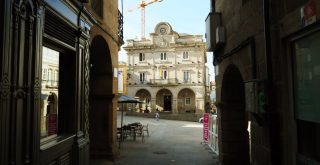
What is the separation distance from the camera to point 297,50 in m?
3.83

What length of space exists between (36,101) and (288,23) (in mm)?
3948

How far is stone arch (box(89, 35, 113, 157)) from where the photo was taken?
31.9 ft

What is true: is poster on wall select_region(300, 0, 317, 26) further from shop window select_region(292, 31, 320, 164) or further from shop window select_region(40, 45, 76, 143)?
shop window select_region(40, 45, 76, 143)

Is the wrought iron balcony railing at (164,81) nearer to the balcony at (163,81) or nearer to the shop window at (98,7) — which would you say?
the balcony at (163,81)

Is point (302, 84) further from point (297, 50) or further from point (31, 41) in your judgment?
point (31, 41)

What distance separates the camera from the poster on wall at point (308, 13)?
3.16m

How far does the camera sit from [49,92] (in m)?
5.66

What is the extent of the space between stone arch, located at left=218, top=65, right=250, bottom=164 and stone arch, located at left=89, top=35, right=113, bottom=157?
4020mm

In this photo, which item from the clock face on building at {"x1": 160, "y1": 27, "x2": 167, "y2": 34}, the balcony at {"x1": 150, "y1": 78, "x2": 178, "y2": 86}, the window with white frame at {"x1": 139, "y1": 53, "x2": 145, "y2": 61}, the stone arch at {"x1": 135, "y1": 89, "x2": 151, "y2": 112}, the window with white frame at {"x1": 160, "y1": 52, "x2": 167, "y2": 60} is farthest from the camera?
the stone arch at {"x1": 135, "y1": 89, "x2": 151, "y2": 112}

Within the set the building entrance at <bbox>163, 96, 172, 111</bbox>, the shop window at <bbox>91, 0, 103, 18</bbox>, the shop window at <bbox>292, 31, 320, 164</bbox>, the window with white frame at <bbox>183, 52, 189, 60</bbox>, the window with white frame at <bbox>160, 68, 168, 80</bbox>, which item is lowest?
the building entrance at <bbox>163, 96, 172, 111</bbox>

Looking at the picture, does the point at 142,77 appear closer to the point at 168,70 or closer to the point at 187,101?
the point at 168,70

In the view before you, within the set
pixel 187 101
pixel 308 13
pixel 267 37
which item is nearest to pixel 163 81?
pixel 187 101

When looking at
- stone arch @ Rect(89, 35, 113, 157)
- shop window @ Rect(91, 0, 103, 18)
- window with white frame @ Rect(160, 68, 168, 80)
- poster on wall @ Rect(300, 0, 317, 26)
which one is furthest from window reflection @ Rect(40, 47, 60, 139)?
window with white frame @ Rect(160, 68, 168, 80)

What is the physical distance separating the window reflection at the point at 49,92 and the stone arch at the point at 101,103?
3.70 metres
